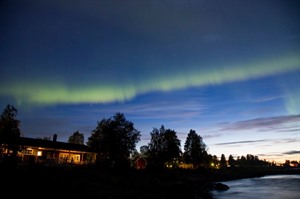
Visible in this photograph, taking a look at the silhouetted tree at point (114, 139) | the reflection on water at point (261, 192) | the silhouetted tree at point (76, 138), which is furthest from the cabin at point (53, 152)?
the silhouetted tree at point (76, 138)

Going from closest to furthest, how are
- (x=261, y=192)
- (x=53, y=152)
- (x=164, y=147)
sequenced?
(x=261, y=192)
(x=53, y=152)
(x=164, y=147)

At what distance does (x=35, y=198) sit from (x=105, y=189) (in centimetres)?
964

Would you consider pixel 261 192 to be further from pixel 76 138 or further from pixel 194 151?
pixel 76 138

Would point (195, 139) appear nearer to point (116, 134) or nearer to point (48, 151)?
point (116, 134)

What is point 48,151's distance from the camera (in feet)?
178

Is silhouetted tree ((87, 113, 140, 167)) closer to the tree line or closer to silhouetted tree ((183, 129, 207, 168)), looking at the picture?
the tree line

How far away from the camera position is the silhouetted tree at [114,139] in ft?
206

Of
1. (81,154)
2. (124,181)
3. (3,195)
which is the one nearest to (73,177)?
(124,181)

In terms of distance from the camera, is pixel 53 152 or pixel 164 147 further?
pixel 164 147

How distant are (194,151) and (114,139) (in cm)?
4775

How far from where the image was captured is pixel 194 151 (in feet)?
334

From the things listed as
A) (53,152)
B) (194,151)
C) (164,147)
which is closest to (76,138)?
(164,147)

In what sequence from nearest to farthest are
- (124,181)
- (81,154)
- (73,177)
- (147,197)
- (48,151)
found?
(147,197)
(73,177)
(124,181)
(48,151)
(81,154)

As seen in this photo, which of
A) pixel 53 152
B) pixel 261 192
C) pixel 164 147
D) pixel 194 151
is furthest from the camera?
pixel 194 151
